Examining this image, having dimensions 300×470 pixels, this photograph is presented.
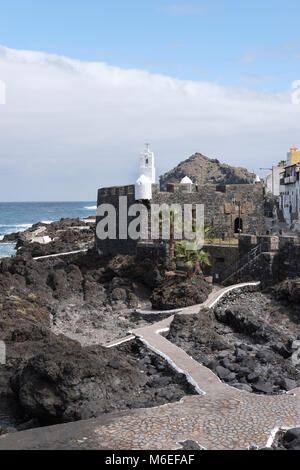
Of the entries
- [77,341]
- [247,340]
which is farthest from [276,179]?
[77,341]

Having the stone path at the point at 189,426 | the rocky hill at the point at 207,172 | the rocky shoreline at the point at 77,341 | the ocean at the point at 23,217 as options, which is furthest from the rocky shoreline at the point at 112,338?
the rocky hill at the point at 207,172

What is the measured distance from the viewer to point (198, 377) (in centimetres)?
1380

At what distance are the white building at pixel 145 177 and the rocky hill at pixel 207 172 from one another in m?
51.2

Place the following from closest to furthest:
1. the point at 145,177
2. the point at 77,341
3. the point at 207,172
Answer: the point at 77,341 → the point at 145,177 → the point at 207,172

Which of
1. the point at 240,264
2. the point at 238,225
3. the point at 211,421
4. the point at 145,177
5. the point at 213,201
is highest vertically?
the point at 145,177

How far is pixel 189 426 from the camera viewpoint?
33.9 feet

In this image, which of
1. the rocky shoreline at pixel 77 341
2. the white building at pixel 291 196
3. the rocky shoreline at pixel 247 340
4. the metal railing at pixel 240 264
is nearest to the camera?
the rocky shoreline at pixel 77 341

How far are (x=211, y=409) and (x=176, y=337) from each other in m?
6.93

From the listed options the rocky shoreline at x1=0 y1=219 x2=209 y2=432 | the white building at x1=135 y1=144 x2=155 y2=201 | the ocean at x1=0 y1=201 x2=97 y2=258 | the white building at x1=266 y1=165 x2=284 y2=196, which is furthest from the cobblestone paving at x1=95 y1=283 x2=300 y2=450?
the ocean at x1=0 y1=201 x2=97 y2=258

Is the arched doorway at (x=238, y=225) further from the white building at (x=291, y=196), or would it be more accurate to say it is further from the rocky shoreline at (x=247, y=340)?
the rocky shoreline at (x=247, y=340)

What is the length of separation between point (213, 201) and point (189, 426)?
22.0 meters

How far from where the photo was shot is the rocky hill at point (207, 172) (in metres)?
84.6

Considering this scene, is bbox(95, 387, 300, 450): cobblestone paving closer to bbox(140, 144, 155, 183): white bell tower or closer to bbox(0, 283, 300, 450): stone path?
bbox(0, 283, 300, 450): stone path

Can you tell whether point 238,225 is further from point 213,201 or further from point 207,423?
point 207,423
